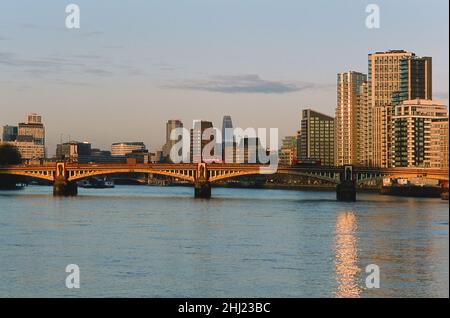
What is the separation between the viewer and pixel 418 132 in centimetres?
18438

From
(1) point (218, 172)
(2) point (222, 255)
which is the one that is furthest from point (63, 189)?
(2) point (222, 255)

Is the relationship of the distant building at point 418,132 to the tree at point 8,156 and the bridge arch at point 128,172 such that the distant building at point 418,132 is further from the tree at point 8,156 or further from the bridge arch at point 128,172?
the bridge arch at point 128,172

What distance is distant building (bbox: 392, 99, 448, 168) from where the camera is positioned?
179125 mm

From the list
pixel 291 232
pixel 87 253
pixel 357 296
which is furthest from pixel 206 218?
pixel 357 296

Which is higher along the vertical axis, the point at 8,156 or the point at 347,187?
the point at 8,156

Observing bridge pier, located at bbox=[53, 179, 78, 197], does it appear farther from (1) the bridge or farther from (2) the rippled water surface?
(2) the rippled water surface

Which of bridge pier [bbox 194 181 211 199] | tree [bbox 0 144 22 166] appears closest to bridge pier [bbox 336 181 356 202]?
bridge pier [bbox 194 181 211 199]

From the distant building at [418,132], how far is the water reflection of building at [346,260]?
4600 inches

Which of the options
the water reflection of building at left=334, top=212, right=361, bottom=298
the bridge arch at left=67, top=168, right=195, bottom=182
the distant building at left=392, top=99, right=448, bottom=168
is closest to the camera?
the water reflection of building at left=334, top=212, right=361, bottom=298

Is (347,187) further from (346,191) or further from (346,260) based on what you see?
(346,260)

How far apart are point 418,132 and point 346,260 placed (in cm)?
14598

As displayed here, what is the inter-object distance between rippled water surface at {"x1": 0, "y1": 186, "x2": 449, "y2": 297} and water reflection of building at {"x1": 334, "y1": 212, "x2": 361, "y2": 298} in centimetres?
4

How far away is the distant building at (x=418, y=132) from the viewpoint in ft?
588
